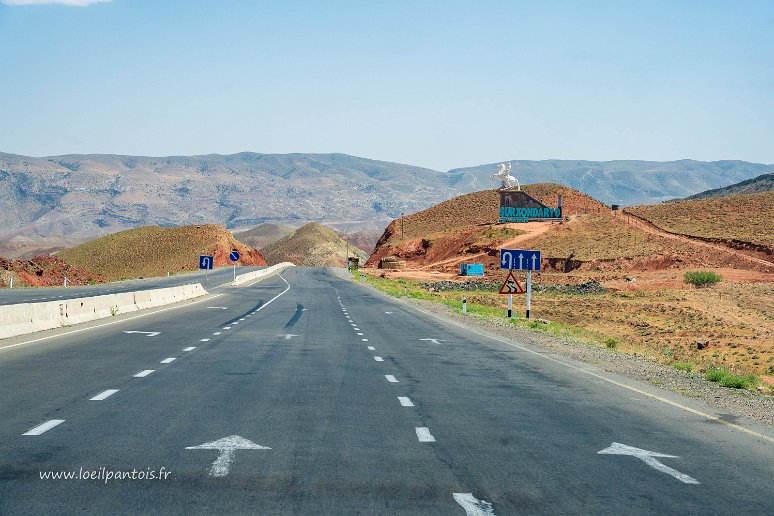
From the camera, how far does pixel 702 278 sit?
7581cm

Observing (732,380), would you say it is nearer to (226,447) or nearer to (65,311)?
(226,447)

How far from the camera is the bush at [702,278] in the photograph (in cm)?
7519

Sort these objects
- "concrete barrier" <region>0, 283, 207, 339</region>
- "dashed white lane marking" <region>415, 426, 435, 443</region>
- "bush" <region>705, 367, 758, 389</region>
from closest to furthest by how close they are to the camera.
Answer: "dashed white lane marking" <region>415, 426, 435, 443</region> → "bush" <region>705, 367, 758, 389</region> → "concrete barrier" <region>0, 283, 207, 339</region>

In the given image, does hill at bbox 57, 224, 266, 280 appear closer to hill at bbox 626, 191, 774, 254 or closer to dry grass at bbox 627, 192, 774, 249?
dry grass at bbox 627, 192, 774, 249

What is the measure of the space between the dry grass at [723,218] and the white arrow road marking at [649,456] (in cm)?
9117

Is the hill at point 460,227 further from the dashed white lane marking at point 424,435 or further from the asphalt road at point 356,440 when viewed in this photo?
the dashed white lane marking at point 424,435

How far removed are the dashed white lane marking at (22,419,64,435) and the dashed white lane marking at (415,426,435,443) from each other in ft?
13.4

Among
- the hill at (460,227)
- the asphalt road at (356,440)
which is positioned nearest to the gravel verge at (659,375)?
the asphalt road at (356,440)

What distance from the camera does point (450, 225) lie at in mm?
168375

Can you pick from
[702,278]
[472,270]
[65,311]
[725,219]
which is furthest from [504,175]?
[65,311]

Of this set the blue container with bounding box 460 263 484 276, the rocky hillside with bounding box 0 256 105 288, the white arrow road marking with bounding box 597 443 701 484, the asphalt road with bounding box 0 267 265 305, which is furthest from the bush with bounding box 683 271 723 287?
the white arrow road marking with bounding box 597 443 701 484

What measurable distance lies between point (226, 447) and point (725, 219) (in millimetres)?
116402

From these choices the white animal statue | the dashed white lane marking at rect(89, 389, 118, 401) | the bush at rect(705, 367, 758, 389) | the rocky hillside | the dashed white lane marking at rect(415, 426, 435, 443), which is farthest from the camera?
the white animal statue

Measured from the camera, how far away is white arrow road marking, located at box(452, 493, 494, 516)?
22.5ft
